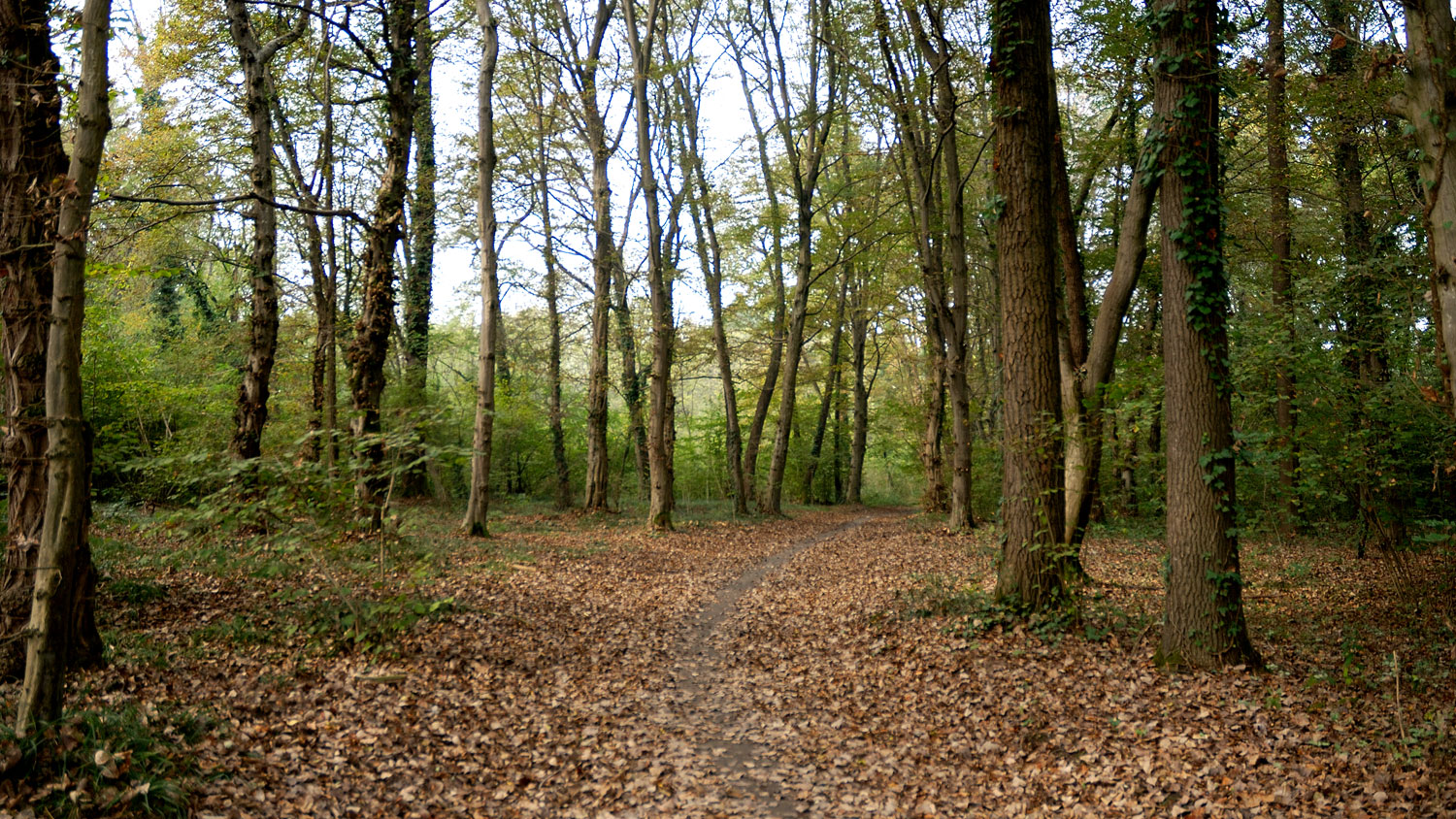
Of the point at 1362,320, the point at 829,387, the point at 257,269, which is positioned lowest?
the point at 1362,320

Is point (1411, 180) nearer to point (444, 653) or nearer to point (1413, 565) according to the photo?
point (1413, 565)

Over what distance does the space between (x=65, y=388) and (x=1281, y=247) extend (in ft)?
54.8

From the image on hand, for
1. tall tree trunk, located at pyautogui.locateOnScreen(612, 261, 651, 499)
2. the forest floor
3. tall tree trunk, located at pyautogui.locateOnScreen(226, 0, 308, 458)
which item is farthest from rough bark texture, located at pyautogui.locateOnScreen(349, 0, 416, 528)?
tall tree trunk, located at pyautogui.locateOnScreen(612, 261, 651, 499)

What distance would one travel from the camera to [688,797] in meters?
4.96

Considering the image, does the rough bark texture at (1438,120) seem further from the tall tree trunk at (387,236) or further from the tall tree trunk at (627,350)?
the tall tree trunk at (627,350)

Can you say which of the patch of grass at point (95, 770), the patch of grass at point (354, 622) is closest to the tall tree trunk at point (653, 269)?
the patch of grass at point (354, 622)

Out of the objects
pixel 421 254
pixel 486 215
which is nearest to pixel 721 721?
pixel 486 215

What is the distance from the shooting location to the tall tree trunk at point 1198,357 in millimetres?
6242

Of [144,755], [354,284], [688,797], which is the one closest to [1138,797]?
[688,797]

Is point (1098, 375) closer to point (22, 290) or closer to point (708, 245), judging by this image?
point (22, 290)

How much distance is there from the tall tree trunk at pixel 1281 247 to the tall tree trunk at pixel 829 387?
40.2 feet

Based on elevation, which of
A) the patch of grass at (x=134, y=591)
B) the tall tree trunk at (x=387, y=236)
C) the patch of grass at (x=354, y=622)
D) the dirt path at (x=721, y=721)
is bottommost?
the dirt path at (x=721, y=721)

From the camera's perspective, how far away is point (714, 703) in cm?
679

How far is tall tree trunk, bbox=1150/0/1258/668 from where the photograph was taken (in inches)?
246
